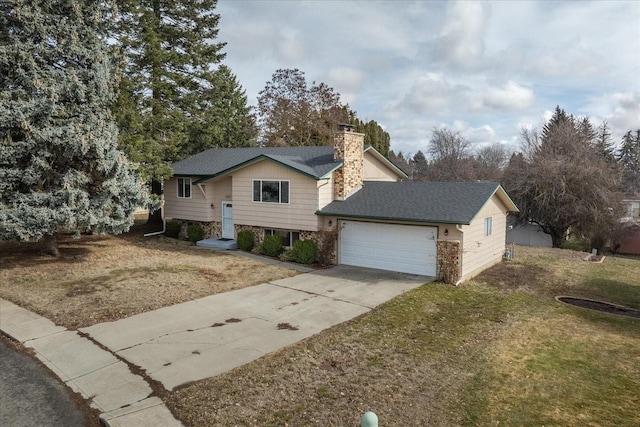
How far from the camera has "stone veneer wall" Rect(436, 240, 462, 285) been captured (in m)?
13.8

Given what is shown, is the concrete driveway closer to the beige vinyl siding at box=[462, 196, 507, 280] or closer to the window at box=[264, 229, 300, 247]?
the beige vinyl siding at box=[462, 196, 507, 280]

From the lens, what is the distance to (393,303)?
11.5m

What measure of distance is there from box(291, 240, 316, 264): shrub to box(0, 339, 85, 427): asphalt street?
10055mm

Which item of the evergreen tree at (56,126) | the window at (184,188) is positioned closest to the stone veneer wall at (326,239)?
the evergreen tree at (56,126)

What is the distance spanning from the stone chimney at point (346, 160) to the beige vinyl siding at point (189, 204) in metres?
7.25

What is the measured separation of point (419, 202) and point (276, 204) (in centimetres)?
609

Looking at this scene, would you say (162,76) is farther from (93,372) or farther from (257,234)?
(93,372)

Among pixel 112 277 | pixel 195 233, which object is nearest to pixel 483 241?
pixel 112 277

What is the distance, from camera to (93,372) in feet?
23.5

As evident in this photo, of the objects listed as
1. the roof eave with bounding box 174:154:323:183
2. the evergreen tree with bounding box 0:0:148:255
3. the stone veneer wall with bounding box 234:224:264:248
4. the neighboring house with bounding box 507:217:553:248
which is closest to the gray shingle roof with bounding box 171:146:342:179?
the roof eave with bounding box 174:154:323:183

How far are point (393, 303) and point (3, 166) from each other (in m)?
13.3

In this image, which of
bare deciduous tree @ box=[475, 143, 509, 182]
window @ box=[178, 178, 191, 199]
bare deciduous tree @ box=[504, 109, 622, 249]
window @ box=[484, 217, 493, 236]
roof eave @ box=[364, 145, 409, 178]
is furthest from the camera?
bare deciduous tree @ box=[475, 143, 509, 182]

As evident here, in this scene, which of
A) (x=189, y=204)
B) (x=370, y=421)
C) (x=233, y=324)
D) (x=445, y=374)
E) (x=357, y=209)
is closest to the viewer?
(x=370, y=421)

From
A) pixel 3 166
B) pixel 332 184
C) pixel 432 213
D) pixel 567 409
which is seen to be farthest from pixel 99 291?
pixel 567 409
